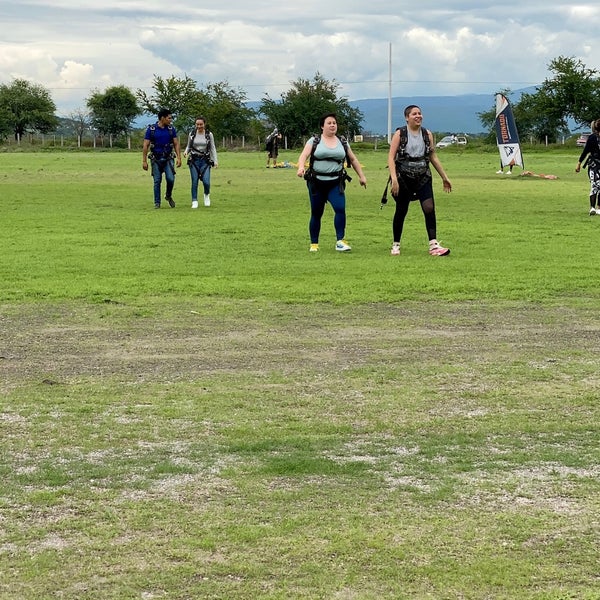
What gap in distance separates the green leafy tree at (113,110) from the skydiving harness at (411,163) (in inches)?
3789

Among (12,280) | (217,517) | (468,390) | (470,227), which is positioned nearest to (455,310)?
(468,390)

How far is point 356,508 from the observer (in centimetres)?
506

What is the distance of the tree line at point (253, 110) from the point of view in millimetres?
79688

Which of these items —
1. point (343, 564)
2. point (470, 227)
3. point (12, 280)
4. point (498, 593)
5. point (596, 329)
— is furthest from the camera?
point (470, 227)

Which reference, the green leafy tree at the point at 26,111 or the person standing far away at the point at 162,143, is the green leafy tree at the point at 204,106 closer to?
the green leafy tree at the point at 26,111

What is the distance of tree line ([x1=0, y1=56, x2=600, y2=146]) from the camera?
79688 millimetres

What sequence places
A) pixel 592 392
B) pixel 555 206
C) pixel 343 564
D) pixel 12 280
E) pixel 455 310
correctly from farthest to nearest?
pixel 555 206 → pixel 12 280 → pixel 455 310 → pixel 592 392 → pixel 343 564

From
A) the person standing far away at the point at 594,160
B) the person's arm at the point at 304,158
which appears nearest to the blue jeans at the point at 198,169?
the person standing far away at the point at 594,160

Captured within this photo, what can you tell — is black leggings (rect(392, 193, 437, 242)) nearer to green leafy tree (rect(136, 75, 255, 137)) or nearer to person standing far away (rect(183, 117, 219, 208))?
person standing far away (rect(183, 117, 219, 208))

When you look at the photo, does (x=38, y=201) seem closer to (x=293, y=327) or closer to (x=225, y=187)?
(x=225, y=187)

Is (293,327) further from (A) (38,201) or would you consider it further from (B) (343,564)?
(A) (38,201)

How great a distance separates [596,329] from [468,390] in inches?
108

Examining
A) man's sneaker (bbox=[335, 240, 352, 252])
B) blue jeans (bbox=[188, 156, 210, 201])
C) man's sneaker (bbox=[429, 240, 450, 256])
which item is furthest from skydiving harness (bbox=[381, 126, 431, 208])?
blue jeans (bbox=[188, 156, 210, 201])

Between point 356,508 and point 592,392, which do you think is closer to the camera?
point 356,508
